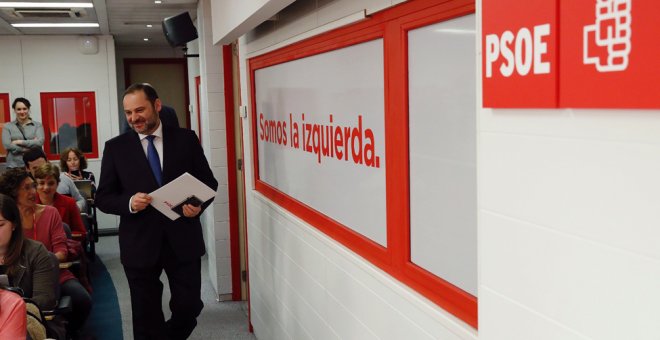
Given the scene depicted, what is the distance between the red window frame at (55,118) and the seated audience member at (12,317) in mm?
7900

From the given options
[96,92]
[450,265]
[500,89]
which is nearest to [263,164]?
[450,265]

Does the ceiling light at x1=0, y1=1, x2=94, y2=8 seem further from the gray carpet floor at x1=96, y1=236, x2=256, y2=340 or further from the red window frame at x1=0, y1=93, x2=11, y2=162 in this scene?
the red window frame at x1=0, y1=93, x2=11, y2=162

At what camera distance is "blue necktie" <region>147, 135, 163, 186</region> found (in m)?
3.96

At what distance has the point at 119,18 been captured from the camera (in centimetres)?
844

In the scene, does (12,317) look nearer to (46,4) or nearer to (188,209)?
(188,209)

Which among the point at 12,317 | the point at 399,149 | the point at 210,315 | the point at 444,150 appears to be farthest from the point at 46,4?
the point at 444,150

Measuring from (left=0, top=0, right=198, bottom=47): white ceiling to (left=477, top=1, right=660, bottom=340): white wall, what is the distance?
5.93 metres

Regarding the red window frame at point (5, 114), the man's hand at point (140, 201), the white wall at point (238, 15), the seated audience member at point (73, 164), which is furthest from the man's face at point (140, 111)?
the red window frame at point (5, 114)

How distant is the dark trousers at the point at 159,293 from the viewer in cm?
406

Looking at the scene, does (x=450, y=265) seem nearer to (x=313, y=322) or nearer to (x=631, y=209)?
(x=631, y=209)

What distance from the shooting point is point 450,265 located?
2.07 metres

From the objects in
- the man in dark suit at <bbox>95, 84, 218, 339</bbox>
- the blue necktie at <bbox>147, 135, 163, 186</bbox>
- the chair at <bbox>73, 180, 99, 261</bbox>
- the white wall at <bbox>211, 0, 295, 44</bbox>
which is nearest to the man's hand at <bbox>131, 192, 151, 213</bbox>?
the man in dark suit at <bbox>95, 84, 218, 339</bbox>

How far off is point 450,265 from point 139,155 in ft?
7.74

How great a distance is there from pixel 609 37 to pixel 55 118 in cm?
1021
